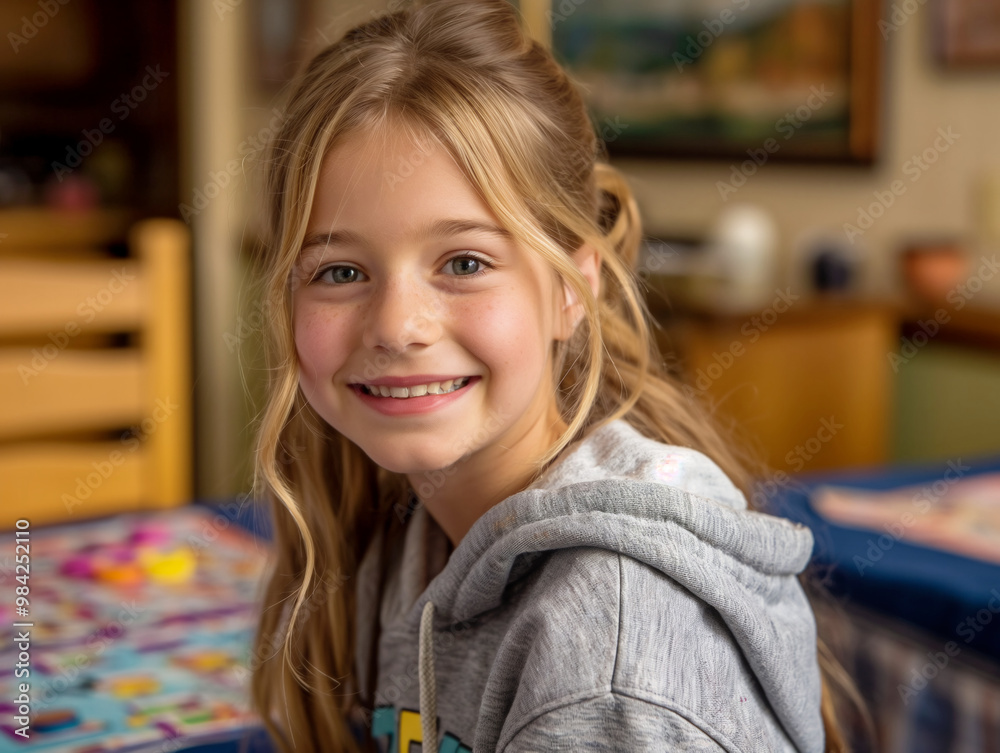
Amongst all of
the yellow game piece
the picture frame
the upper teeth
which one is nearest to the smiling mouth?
the upper teeth

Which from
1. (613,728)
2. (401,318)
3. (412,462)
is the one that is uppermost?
(401,318)

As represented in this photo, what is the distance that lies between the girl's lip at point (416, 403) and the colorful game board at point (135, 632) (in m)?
0.33

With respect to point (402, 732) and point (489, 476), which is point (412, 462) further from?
point (402, 732)

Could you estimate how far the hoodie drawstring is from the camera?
770 millimetres

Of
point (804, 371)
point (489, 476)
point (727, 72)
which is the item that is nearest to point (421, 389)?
point (489, 476)

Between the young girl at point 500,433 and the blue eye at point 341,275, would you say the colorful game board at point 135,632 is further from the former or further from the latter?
the blue eye at point 341,275

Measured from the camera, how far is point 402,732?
81 centimetres

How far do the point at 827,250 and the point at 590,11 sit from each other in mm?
1061

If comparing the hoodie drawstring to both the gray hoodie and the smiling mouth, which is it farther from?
the smiling mouth

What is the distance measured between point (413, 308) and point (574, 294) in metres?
0.16

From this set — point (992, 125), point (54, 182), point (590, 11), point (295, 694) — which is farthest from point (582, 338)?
point (54, 182)

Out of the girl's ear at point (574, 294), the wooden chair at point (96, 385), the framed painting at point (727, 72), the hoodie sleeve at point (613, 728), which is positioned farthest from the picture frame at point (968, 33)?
the hoodie sleeve at point (613, 728)

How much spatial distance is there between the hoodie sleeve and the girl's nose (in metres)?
0.26

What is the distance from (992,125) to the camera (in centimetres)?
247
